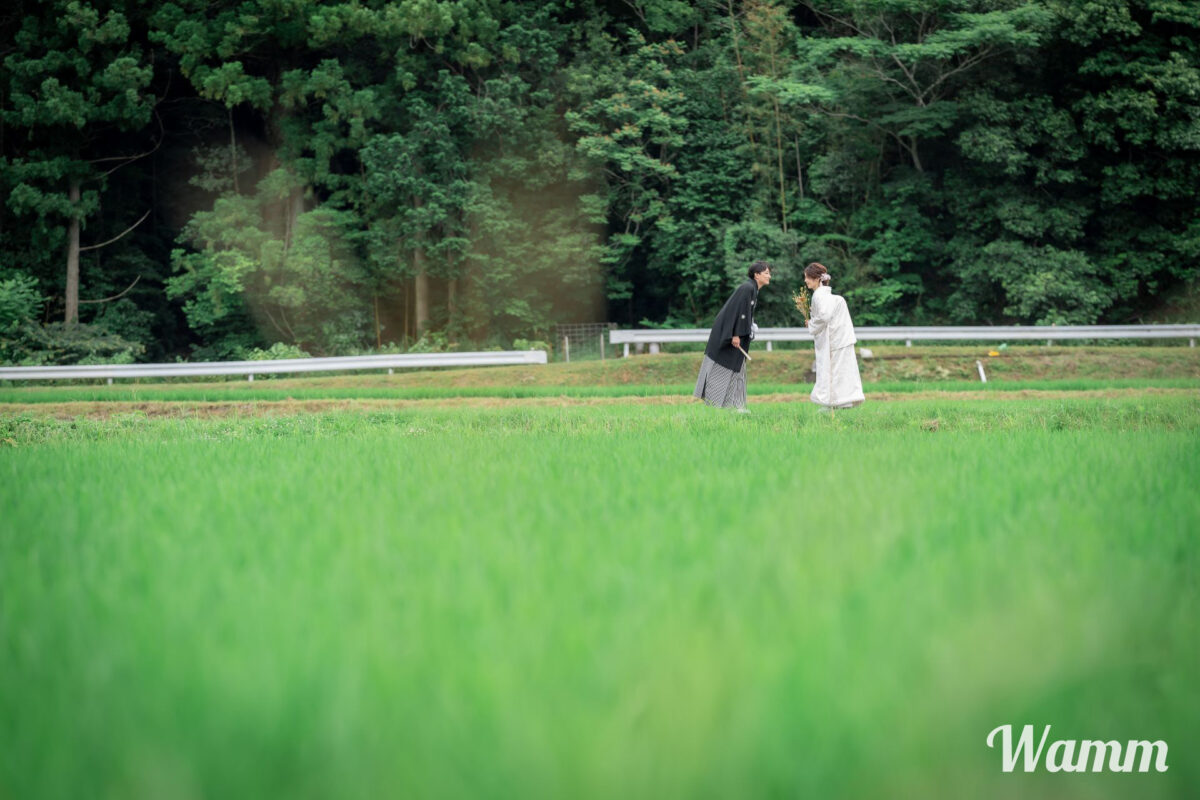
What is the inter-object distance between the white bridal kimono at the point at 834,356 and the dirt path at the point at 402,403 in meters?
3.71

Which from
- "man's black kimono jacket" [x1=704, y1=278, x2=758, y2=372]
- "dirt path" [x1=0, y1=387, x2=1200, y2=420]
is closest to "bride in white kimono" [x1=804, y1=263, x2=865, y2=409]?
"man's black kimono jacket" [x1=704, y1=278, x2=758, y2=372]

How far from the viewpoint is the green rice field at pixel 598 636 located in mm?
1940

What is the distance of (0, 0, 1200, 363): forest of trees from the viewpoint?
27.2 metres

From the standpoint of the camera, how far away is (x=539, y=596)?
2.90 metres

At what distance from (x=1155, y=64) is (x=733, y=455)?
26199mm

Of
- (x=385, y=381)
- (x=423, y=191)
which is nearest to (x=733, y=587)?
(x=385, y=381)

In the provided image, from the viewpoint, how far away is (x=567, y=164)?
1264 inches

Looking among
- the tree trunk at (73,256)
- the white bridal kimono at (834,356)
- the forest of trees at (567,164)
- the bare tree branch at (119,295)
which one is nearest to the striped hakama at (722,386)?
the white bridal kimono at (834,356)

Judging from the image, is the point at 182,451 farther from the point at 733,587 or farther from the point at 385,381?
the point at 385,381

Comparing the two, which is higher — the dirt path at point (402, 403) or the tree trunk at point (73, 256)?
the tree trunk at point (73, 256)

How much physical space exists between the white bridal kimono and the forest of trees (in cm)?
1742

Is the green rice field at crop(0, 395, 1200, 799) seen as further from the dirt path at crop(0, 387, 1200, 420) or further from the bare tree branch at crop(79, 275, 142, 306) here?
the bare tree branch at crop(79, 275, 142, 306)

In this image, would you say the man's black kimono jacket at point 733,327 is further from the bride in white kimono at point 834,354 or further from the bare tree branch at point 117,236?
the bare tree branch at point 117,236

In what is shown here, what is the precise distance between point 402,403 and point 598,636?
15053 millimetres
